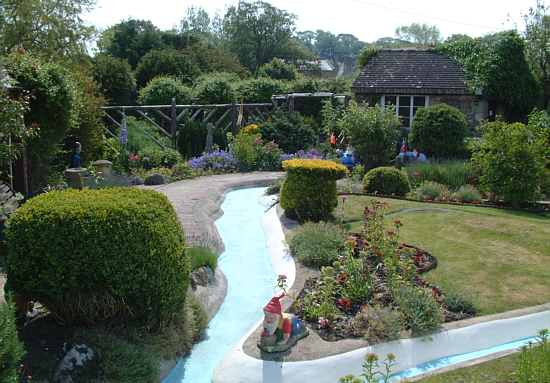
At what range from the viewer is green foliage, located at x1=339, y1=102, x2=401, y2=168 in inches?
714

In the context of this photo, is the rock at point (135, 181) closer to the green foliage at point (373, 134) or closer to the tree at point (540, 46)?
the green foliage at point (373, 134)

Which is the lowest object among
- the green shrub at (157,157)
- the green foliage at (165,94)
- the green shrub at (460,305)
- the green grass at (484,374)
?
the green grass at (484,374)

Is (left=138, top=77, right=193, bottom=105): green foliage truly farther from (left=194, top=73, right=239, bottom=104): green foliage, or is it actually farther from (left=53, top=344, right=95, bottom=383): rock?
(left=53, top=344, right=95, bottom=383): rock

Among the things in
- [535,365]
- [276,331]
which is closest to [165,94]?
[276,331]

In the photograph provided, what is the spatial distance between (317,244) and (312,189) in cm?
228

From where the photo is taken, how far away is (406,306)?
786 centimetres

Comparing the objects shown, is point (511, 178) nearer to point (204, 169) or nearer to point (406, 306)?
point (406, 306)

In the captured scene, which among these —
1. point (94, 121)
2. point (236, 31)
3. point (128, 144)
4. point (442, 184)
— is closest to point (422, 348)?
point (442, 184)

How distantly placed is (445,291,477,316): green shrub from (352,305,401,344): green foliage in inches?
38.8

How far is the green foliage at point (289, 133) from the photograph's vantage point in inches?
874

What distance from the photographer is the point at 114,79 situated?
88.6 feet

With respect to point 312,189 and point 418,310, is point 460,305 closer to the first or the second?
point 418,310

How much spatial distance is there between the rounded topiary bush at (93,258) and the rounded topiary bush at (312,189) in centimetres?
578

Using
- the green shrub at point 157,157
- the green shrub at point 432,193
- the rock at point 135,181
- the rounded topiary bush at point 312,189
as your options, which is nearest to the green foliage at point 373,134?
the green shrub at point 432,193
